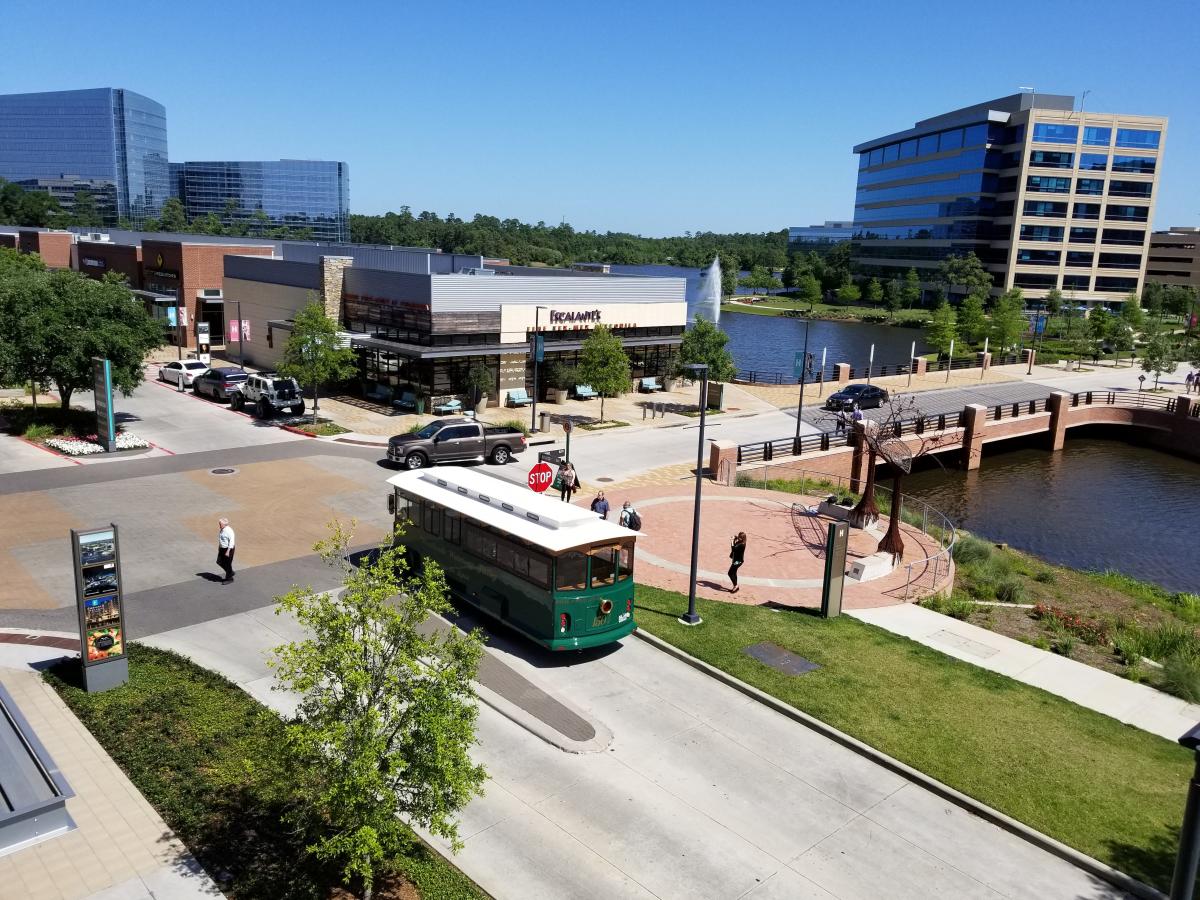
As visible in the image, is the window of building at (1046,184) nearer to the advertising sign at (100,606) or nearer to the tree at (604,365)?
the tree at (604,365)

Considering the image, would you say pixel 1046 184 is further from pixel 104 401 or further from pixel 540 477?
pixel 104 401

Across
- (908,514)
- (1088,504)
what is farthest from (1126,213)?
(908,514)

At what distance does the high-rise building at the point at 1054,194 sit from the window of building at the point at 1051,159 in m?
0.13

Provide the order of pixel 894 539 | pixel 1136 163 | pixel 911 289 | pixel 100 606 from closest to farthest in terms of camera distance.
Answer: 1. pixel 100 606
2. pixel 894 539
3. pixel 1136 163
4. pixel 911 289

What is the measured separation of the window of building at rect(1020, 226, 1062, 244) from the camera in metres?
113

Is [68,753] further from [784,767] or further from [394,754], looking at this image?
Answer: [784,767]

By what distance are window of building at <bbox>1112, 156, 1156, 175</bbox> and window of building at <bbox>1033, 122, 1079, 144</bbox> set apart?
5.94 m

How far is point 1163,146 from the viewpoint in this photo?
11112cm

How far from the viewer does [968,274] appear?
11244 cm

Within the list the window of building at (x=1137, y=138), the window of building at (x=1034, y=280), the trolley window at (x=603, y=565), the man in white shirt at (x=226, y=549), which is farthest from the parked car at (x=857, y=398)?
the window of building at (x=1137, y=138)

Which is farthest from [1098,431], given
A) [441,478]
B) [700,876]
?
[700,876]

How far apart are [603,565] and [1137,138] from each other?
123 metres

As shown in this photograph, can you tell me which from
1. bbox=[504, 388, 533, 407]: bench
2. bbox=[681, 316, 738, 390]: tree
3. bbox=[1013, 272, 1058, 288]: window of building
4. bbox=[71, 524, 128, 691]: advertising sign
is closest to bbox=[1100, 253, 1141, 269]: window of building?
bbox=[1013, 272, 1058, 288]: window of building

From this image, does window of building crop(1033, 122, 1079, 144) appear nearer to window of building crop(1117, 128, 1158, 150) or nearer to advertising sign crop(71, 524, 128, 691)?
window of building crop(1117, 128, 1158, 150)
